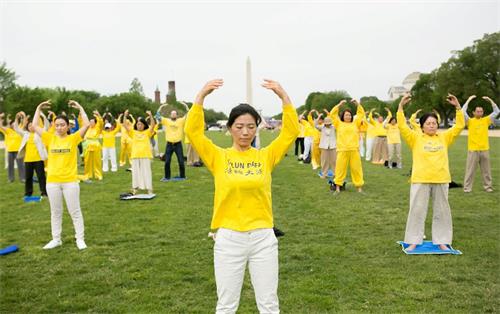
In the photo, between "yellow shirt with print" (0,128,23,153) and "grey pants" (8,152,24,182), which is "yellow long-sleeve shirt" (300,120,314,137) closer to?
"yellow shirt with print" (0,128,23,153)

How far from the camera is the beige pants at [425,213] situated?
21.0 feet

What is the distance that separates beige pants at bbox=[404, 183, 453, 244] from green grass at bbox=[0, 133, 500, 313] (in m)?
0.34

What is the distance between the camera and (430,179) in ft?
20.6

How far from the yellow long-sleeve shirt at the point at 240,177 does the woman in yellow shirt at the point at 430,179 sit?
358cm

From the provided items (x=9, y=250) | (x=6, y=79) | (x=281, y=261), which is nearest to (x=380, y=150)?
(x=281, y=261)

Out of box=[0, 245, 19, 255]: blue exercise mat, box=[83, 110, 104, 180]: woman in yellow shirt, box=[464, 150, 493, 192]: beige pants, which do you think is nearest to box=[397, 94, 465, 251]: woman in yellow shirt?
box=[464, 150, 493, 192]: beige pants

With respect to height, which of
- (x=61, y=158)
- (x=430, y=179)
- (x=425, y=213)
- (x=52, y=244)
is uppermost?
(x=61, y=158)

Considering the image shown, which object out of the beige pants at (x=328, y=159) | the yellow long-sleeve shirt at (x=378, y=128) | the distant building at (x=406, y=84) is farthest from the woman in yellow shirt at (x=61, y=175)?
the distant building at (x=406, y=84)

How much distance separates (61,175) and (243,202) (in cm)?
450

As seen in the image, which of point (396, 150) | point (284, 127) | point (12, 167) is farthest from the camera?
point (396, 150)

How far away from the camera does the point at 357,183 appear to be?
11.3 meters

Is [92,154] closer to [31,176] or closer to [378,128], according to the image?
[31,176]

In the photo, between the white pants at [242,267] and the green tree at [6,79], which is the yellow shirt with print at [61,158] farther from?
the green tree at [6,79]

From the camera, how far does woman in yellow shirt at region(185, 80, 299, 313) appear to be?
3.25 m
